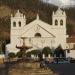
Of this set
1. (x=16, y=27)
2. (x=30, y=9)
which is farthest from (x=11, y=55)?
(x=30, y=9)

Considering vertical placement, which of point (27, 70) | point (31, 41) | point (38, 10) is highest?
point (38, 10)

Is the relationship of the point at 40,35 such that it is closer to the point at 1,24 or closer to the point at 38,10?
the point at 1,24

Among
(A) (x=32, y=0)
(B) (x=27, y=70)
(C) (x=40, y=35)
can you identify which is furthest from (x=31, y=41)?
(A) (x=32, y=0)

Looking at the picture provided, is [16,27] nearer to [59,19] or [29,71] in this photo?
[59,19]

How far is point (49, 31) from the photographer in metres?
82.8

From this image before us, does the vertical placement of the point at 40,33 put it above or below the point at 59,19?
below

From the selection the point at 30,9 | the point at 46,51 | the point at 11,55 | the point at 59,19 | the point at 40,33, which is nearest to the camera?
the point at 11,55

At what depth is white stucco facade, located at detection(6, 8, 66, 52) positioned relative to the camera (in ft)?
269

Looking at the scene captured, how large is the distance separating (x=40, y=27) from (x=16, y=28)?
395cm

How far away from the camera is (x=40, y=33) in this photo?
83.3 metres

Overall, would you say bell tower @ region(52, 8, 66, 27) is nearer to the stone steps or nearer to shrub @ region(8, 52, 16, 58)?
shrub @ region(8, 52, 16, 58)

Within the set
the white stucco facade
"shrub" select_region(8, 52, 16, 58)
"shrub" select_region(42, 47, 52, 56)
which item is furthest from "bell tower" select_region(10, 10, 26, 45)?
"shrub" select_region(8, 52, 16, 58)

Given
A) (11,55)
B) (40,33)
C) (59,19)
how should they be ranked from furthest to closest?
(59,19), (40,33), (11,55)

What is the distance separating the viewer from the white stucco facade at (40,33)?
81.9 m
